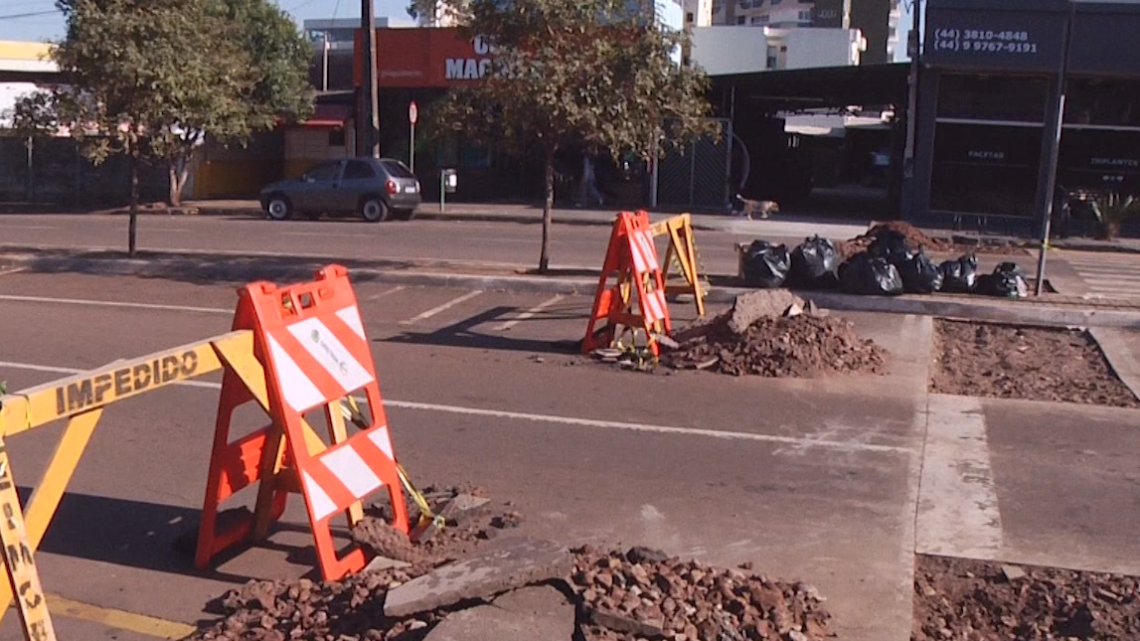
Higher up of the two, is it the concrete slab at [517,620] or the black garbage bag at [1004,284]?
the black garbage bag at [1004,284]

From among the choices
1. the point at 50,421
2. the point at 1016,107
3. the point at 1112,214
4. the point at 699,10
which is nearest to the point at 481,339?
the point at 50,421

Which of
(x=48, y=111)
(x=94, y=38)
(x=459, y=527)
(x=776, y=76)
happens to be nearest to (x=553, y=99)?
(x=94, y=38)

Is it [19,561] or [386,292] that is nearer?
[19,561]

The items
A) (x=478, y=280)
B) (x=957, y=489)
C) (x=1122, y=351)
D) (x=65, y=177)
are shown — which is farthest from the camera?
(x=65, y=177)

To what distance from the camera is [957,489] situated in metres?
8.14

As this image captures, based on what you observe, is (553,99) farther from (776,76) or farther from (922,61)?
(776,76)

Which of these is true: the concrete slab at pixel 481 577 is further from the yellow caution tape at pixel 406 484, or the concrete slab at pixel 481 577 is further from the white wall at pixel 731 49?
the white wall at pixel 731 49

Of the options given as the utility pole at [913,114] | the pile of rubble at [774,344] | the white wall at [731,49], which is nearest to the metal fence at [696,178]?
the utility pole at [913,114]

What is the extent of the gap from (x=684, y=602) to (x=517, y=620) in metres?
0.81

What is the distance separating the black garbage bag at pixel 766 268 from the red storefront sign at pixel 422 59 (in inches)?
870

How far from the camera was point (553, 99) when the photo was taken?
16531 mm

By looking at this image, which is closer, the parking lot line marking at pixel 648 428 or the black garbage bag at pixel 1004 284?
the parking lot line marking at pixel 648 428

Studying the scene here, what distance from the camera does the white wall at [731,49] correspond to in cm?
4925

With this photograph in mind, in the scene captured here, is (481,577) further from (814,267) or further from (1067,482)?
(814,267)
